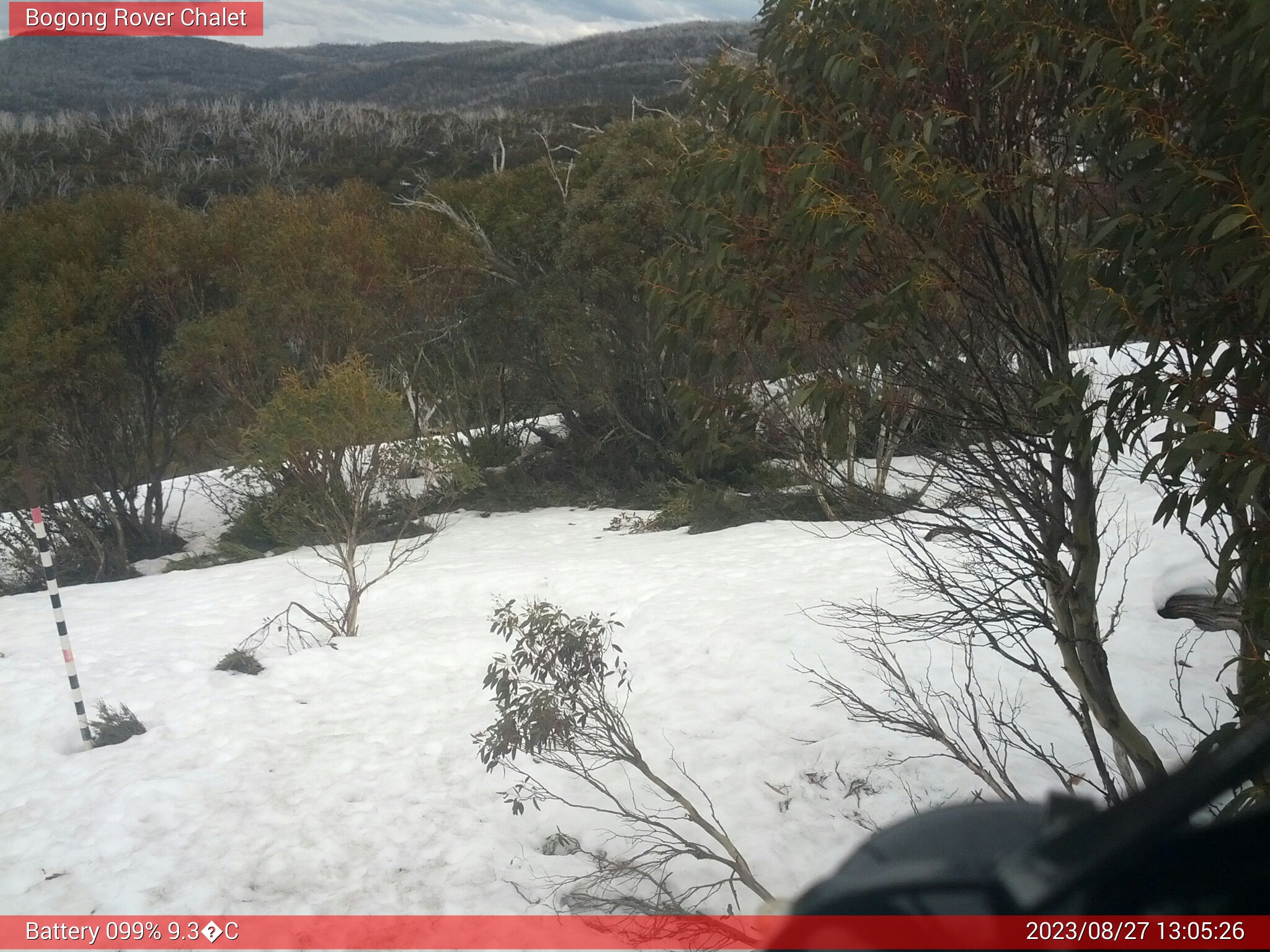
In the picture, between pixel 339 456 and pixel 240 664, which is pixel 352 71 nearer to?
pixel 339 456

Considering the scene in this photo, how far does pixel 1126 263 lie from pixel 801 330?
1078 mm

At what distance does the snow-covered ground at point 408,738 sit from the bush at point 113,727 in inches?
5.8

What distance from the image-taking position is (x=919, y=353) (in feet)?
11.2

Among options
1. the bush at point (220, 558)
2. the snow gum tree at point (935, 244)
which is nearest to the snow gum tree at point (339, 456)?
the bush at point (220, 558)

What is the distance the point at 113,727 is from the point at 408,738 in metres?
1.81

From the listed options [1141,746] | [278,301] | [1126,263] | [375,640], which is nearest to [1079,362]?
[1126,263]

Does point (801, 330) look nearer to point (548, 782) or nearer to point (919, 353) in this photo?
point (919, 353)

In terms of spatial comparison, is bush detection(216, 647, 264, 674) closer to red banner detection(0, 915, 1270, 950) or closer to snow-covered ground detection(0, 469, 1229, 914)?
snow-covered ground detection(0, 469, 1229, 914)

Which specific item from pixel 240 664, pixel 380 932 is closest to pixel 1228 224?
pixel 380 932

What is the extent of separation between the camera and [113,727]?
596cm

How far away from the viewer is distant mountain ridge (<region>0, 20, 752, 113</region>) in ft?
50.3

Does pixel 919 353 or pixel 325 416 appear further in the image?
pixel 325 416

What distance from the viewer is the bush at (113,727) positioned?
19.4 ft

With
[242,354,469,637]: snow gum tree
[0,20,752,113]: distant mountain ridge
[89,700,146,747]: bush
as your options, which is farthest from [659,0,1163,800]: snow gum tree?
[0,20,752,113]: distant mountain ridge
